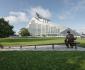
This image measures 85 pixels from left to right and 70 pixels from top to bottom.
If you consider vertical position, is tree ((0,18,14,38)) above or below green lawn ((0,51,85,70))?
above

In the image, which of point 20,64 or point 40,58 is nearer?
point 20,64

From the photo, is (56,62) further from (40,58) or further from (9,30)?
(9,30)

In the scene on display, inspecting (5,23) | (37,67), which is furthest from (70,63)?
(5,23)

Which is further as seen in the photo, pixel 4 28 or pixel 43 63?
pixel 4 28

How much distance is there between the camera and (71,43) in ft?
81.2

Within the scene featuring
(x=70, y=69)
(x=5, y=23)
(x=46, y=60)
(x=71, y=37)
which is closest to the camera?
(x=70, y=69)

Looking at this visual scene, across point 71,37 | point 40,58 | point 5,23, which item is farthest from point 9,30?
point 40,58

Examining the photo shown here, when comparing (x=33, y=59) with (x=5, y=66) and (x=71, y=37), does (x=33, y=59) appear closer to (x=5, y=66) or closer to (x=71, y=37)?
(x=5, y=66)

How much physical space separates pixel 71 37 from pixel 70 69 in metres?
13.1

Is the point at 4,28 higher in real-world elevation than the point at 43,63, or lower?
higher

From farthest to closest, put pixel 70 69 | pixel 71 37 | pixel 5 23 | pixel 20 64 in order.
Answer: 1. pixel 5 23
2. pixel 71 37
3. pixel 20 64
4. pixel 70 69

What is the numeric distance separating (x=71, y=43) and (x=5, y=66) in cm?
1317

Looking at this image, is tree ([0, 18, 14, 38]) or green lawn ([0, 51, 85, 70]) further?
tree ([0, 18, 14, 38])

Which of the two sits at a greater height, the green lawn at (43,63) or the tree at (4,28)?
the tree at (4,28)
